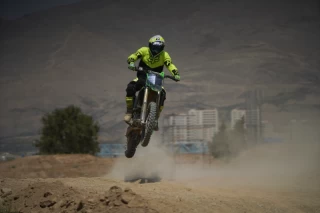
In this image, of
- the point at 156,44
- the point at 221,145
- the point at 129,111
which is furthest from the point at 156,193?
the point at 221,145

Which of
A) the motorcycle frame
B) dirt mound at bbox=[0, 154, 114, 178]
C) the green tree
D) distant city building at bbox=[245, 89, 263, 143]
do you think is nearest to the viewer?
the motorcycle frame

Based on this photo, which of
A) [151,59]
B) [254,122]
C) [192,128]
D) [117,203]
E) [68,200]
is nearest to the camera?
[117,203]

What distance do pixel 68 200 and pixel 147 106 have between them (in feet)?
17.7

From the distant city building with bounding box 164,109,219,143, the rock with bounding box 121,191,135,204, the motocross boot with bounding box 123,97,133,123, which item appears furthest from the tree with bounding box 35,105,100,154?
the rock with bounding box 121,191,135,204

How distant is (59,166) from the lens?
133 feet

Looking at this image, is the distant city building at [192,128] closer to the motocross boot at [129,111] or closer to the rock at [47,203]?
the motocross boot at [129,111]

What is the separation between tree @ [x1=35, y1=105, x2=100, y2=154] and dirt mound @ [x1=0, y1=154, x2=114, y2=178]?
9.79 meters

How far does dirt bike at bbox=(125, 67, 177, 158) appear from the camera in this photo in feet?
57.1

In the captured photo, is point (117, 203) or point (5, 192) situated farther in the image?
point (5, 192)

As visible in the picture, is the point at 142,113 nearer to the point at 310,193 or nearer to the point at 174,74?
the point at 174,74

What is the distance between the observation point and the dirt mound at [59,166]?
3653cm

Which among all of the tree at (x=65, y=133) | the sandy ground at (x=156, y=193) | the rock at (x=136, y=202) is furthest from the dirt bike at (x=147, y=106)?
the tree at (x=65, y=133)

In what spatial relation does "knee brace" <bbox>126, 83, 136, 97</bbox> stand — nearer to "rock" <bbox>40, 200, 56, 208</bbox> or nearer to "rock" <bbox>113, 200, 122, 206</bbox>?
"rock" <bbox>40, 200, 56, 208</bbox>

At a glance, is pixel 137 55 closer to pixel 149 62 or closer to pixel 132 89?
pixel 149 62
